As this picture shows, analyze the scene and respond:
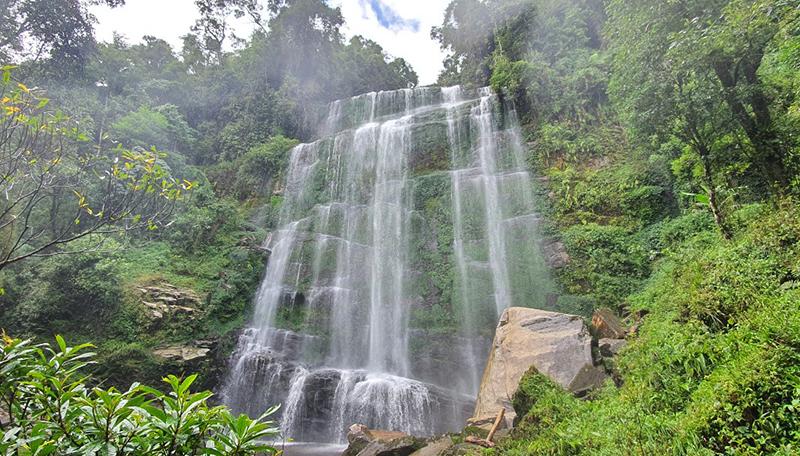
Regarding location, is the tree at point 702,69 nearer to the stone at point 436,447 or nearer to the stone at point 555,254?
the stone at point 555,254

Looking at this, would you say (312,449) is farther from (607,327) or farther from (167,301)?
(607,327)

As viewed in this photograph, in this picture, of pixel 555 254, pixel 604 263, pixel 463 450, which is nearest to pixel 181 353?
pixel 463 450

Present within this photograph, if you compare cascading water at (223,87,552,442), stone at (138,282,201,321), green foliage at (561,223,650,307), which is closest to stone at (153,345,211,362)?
cascading water at (223,87,552,442)

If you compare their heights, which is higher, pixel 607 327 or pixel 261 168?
pixel 261 168

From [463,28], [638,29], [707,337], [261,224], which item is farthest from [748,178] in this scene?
[463,28]

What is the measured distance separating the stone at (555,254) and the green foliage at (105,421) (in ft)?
40.1

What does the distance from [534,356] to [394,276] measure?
7.82 m

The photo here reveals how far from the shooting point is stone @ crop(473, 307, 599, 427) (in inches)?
281

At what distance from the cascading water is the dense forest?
1252 mm

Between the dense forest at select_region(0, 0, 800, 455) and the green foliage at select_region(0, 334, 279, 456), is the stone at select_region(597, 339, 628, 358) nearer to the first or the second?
the dense forest at select_region(0, 0, 800, 455)

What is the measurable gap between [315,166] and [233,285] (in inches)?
310

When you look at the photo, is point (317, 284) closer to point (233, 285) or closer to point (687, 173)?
point (233, 285)

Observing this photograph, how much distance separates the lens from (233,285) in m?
15.2

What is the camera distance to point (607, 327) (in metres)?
8.59
